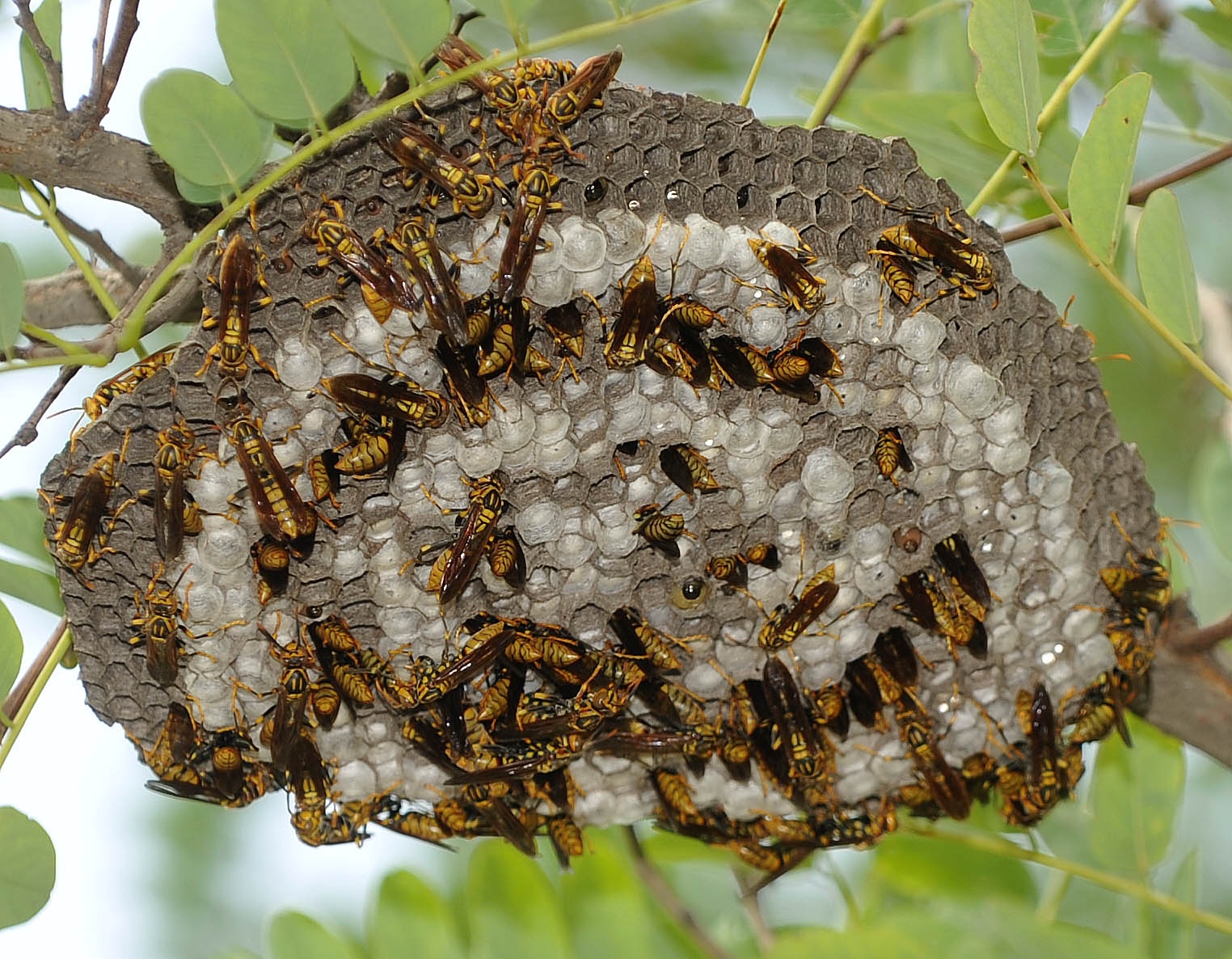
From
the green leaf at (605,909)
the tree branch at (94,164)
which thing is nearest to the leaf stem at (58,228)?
the tree branch at (94,164)

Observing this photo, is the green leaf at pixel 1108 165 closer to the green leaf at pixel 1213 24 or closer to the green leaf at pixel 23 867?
the green leaf at pixel 1213 24

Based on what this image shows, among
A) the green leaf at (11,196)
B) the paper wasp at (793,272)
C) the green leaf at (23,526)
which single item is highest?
the green leaf at (11,196)

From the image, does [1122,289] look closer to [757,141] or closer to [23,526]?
[757,141]

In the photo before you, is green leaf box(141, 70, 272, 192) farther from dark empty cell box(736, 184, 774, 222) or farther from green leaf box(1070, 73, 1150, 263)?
green leaf box(1070, 73, 1150, 263)

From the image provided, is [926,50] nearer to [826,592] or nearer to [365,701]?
[826,592]

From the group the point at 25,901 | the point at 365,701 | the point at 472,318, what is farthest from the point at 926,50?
the point at 25,901
